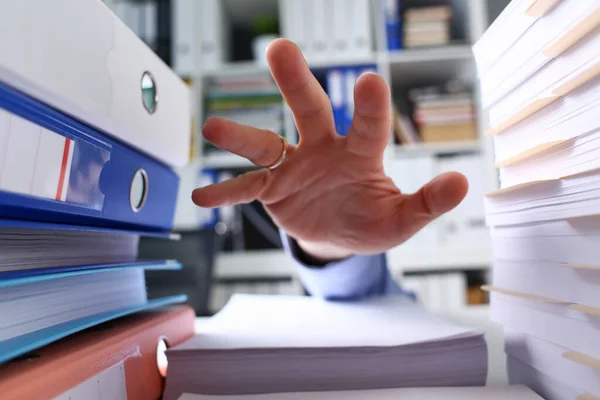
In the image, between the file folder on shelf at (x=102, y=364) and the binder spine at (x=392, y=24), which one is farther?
the binder spine at (x=392, y=24)

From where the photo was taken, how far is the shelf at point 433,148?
6.54ft

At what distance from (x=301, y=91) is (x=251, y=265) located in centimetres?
163

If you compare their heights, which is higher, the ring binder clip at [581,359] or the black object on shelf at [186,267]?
the black object on shelf at [186,267]

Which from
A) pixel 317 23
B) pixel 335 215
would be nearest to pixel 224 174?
pixel 317 23

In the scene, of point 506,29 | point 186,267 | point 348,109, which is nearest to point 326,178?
point 506,29

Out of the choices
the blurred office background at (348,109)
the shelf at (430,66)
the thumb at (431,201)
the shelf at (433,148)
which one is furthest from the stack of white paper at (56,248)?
the shelf at (430,66)

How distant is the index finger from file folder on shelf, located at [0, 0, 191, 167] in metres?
0.11

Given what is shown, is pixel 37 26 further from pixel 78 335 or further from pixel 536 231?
pixel 536 231

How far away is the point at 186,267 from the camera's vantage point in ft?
4.95

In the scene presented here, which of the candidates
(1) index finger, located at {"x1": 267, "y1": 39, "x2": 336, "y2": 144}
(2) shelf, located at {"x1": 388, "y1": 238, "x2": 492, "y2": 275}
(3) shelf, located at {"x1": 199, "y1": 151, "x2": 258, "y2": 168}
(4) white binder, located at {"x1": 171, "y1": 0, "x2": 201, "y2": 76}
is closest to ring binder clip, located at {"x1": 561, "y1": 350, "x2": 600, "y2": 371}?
(1) index finger, located at {"x1": 267, "y1": 39, "x2": 336, "y2": 144}

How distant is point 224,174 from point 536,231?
72.6 inches

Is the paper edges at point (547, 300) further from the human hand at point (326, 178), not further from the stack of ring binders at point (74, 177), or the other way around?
the stack of ring binders at point (74, 177)

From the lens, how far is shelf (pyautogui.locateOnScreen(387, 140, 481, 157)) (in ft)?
6.54

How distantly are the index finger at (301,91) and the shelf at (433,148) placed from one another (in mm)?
1581
